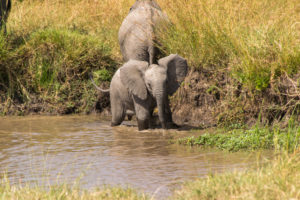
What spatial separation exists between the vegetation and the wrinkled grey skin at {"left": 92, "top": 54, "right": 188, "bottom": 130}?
10.4 ft

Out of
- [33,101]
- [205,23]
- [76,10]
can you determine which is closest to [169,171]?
[205,23]

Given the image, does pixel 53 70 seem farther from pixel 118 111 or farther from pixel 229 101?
pixel 229 101

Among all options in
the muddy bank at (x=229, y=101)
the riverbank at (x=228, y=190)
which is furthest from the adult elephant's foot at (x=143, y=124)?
the riverbank at (x=228, y=190)

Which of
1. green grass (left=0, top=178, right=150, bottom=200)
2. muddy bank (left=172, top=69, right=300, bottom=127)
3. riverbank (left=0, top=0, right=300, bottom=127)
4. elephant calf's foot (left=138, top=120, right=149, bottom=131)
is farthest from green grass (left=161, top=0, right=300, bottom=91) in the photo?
green grass (left=0, top=178, right=150, bottom=200)

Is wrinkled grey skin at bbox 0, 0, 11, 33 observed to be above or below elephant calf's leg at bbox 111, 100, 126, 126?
above

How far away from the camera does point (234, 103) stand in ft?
26.9

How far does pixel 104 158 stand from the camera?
21.4ft

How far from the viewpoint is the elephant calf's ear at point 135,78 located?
8.23 meters

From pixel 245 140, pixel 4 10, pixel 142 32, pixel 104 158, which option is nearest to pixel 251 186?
pixel 245 140

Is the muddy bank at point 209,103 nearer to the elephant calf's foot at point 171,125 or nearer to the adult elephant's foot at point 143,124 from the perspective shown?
the elephant calf's foot at point 171,125

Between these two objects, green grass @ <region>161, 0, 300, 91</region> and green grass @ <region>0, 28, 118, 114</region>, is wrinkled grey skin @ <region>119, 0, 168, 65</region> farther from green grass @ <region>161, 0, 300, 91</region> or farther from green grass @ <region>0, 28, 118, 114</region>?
green grass @ <region>0, 28, 118, 114</region>

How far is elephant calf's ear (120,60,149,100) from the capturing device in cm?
823

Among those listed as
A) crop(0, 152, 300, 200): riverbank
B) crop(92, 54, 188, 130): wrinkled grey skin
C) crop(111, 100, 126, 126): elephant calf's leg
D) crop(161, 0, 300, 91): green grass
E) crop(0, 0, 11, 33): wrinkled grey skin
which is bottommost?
crop(0, 152, 300, 200): riverbank

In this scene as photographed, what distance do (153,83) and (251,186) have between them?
3.86 m
